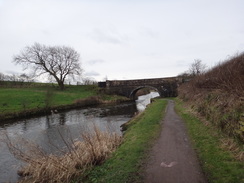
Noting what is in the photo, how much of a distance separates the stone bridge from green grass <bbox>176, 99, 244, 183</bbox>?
33.5m

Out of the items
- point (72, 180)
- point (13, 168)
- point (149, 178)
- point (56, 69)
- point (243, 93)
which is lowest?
point (13, 168)

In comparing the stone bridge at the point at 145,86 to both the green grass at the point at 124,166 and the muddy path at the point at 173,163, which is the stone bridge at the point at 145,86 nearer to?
the muddy path at the point at 173,163

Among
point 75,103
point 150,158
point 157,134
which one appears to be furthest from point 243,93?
point 75,103

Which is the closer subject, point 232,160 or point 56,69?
point 232,160

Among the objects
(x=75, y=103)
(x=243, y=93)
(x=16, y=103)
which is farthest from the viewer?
(x=75, y=103)


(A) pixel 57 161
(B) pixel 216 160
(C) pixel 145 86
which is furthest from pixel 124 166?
(C) pixel 145 86

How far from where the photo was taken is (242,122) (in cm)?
576

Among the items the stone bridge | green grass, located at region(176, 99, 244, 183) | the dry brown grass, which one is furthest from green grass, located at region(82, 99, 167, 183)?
the stone bridge

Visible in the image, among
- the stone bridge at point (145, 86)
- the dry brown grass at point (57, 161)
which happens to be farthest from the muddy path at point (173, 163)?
the stone bridge at point (145, 86)

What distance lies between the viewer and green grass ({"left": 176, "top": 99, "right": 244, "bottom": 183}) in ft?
14.3

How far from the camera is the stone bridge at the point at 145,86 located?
40.4m

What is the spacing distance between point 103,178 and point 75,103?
27.6m

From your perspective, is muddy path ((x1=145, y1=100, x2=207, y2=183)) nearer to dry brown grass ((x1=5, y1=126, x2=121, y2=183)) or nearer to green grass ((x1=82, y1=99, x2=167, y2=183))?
green grass ((x1=82, y1=99, x2=167, y2=183))

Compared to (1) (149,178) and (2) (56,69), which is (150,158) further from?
(2) (56,69)
